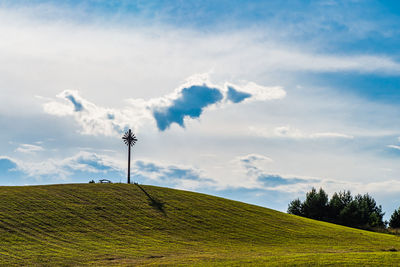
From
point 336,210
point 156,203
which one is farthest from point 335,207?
point 156,203

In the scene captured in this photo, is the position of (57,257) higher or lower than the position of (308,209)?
lower

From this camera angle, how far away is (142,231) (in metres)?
59.3

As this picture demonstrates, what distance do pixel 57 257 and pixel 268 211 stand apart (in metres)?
50.2

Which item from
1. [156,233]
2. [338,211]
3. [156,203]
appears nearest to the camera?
[156,233]

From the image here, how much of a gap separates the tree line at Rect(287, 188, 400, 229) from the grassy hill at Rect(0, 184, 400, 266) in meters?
27.6

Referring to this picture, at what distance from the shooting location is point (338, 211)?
106 metres

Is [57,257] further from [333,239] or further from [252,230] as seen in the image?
[333,239]

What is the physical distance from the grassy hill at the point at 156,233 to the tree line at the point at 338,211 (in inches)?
1088

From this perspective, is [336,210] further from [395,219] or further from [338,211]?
[395,219]

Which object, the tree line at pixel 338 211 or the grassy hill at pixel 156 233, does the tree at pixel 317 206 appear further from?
the grassy hill at pixel 156 233

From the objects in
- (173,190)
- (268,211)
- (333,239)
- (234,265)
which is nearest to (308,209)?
(268,211)

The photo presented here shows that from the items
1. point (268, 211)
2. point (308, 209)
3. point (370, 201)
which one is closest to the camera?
point (268, 211)

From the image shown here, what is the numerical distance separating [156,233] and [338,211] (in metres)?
63.3

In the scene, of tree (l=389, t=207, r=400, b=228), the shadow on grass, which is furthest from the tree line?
the shadow on grass
